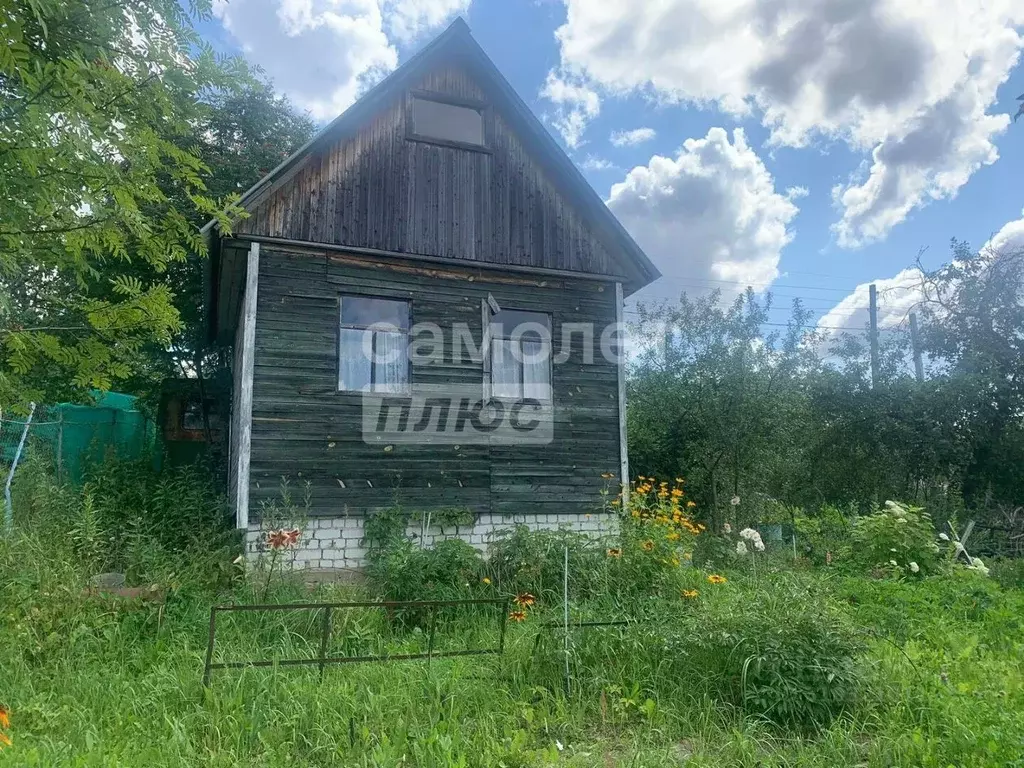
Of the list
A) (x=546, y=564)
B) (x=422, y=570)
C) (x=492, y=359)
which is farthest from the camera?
(x=492, y=359)

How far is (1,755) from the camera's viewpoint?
11.5 ft

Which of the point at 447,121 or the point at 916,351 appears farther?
the point at 916,351

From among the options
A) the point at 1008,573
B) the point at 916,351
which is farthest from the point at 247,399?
the point at 916,351

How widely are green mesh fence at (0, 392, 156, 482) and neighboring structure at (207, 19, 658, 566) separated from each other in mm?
4509

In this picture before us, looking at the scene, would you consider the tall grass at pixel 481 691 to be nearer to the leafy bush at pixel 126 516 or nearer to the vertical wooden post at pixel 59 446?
the leafy bush at pixel 126 516

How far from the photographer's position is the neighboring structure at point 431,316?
8.21 metres

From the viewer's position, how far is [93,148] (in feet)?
10.4

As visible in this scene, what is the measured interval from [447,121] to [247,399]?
4.58 metres

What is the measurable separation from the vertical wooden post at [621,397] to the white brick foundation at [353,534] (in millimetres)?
631

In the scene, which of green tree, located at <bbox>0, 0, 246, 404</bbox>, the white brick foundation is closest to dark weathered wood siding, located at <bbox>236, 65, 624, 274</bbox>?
the white brick foundation

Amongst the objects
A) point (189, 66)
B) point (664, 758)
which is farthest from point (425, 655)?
point (189, 66)

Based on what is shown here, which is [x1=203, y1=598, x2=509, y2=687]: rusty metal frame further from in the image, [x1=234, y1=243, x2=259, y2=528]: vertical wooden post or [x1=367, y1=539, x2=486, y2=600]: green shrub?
[x1=234, y1=243, x2=259, y2=528]: vertical wooden post

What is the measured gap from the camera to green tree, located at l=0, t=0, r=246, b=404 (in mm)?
3021

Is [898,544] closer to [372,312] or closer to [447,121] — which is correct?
[372,312]
